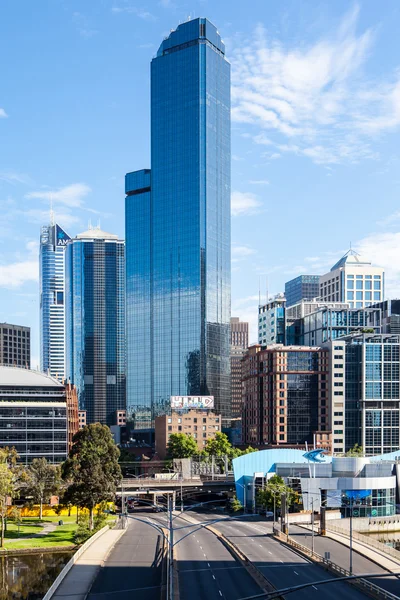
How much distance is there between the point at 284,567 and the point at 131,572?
19.1 metres

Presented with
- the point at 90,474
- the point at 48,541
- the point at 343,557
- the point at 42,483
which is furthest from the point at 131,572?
the point at 42,483

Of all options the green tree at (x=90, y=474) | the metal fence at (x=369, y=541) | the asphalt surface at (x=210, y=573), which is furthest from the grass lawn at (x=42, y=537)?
the metal fence at (x=369, y=541)

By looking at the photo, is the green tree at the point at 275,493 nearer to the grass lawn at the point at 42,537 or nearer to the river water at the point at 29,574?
the grass lawn at the point at 42,537

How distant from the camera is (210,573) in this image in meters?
96.4

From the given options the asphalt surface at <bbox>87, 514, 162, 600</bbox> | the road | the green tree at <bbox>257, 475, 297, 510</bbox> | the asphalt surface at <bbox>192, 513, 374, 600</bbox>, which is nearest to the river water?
the asphalt surface at <bbox>87, 514, 162, 600</bbox>

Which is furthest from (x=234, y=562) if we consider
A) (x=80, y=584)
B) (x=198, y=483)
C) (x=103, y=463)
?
(x=198, y=483)

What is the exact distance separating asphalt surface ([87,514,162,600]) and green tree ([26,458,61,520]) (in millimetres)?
32443

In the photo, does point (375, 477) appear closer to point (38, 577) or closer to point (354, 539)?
point (354, 539)

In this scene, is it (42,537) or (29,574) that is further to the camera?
(42,537)

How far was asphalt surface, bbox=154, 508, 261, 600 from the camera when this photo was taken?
276ft

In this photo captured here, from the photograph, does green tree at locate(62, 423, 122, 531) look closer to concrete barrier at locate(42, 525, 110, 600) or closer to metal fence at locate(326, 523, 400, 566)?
concrete barrier at locate(42, 525, 110, 600)

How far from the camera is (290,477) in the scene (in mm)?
167875

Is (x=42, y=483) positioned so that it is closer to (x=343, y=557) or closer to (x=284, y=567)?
(x=343, y=557)

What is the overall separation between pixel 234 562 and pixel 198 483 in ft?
290
